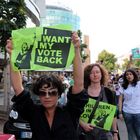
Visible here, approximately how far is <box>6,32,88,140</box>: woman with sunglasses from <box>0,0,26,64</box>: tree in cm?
753

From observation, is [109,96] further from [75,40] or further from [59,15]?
[59,15]

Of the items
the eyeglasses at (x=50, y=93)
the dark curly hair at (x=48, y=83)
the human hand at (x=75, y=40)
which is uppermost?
the human hand at (x=75, y=40)

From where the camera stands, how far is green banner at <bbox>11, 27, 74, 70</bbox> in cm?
362

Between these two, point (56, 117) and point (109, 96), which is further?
point (109, 96)

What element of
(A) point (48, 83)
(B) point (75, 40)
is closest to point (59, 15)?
(B) point (75, 40)

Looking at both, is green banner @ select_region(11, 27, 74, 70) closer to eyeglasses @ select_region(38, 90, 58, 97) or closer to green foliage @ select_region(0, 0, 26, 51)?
eyeglasses @ select_region(38, 90, 58, 97)

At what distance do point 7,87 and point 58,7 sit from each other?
116 meters

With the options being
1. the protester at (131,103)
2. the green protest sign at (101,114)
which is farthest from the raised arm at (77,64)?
the protester at (131,103)

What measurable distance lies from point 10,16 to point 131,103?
4902mm

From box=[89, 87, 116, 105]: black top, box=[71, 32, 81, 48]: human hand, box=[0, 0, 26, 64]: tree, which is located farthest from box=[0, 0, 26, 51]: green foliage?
box=[71, 32, 81, 48]: human hand

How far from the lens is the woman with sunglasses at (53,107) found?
337 centimetres

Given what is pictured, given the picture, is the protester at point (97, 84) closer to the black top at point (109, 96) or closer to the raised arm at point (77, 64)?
the black top at point (109, 96)

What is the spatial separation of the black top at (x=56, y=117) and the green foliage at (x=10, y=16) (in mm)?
7636

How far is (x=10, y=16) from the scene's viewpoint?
448 inches
